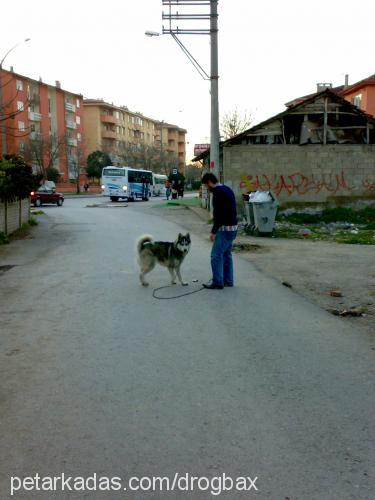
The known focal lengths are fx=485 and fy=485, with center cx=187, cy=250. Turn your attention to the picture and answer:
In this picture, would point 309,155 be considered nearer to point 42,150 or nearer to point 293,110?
point 293,110

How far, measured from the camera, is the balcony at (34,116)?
213 feet

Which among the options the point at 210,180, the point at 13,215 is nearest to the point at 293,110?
the point at 13,215

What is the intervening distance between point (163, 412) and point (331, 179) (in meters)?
18.0

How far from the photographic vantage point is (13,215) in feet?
56.7

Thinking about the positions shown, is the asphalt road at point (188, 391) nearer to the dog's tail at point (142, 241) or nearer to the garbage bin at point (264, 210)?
the dog's tail at point (142, 241)

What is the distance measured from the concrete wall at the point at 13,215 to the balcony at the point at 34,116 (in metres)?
49.7

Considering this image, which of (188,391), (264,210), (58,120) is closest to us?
(188,391)

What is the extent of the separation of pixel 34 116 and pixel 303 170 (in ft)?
178

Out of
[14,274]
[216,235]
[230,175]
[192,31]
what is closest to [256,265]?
[216,235]

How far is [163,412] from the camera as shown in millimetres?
3764

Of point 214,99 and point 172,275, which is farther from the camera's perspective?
point 214,99

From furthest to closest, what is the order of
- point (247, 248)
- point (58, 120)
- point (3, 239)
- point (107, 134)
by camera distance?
1. point (107, 134)
2. point (58, 120)
3. point (3, 239)
4. point (247, 248)

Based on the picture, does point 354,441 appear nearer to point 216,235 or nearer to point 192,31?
point 216,235

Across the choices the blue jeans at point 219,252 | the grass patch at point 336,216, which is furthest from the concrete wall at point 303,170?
the blue jeans at point 219,252
